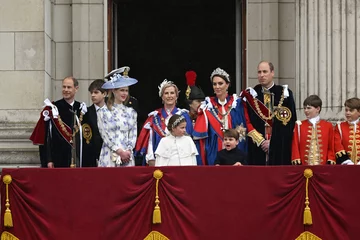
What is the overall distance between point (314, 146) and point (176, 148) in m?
1.83

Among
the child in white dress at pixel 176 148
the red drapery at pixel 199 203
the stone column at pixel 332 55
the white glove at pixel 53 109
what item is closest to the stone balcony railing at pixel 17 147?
the white glove at pixel 53 109

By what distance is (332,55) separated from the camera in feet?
Result: 63.2

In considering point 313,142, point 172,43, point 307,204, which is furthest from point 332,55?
point 172,43

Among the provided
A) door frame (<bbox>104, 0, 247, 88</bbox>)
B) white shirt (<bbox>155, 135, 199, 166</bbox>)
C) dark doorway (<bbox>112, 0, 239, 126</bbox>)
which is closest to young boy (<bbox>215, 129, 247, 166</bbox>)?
white shirt (<bbox>155, 135, 199, 166</bbox>)

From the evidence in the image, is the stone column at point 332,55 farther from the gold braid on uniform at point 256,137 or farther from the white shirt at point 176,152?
the white shirt at point 176,152

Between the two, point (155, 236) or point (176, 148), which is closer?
point (155, 236)

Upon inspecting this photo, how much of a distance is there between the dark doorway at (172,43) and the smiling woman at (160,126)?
8.57m

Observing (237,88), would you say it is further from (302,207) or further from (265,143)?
(302,207)

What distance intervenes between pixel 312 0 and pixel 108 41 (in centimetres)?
340

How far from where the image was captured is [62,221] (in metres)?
15.8

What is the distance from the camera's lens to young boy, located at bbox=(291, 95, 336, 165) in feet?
55.3

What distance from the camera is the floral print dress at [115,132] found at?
17.4 meters

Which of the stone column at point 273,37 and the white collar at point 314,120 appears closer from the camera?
the white collar at point 314,120

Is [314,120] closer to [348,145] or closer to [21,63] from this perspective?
[348,145]
